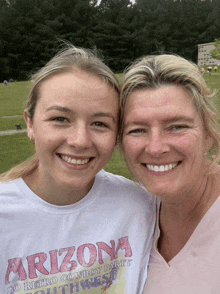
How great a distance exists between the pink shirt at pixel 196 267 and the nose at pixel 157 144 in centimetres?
50

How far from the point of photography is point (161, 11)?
140 ft

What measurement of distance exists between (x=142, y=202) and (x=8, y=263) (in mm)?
915

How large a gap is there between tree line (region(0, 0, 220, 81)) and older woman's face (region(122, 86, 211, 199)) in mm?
29815

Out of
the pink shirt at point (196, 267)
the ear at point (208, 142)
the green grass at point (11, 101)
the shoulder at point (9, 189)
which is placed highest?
the ear at point (208, 142)

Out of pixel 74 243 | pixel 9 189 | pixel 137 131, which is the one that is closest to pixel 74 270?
pixel 74 243

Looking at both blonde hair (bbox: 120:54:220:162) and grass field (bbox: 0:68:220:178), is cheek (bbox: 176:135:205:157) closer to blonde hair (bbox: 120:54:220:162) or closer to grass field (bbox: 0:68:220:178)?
blonde hair (bbox: 120:54:220:162)

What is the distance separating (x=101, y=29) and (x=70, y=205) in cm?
3917

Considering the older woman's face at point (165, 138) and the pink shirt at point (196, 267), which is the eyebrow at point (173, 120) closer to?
the older woman's face at point (165, 138)

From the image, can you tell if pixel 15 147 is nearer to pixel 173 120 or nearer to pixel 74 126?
pixel 74 126

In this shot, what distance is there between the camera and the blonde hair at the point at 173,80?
5.71 feet

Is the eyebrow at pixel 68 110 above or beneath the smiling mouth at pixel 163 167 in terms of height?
above

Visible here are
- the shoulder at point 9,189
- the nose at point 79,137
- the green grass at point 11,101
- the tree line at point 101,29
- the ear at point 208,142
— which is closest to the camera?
the nose at point 79,137

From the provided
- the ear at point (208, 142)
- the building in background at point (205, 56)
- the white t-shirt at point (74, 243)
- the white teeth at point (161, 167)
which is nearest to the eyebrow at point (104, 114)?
the white teeth at point (161, 167)

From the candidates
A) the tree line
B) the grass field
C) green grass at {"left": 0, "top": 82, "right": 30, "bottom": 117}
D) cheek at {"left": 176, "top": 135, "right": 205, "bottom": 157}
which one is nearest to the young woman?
cheek at {"left": 176, "top": 135, "right": 205, "bottom": 157}
